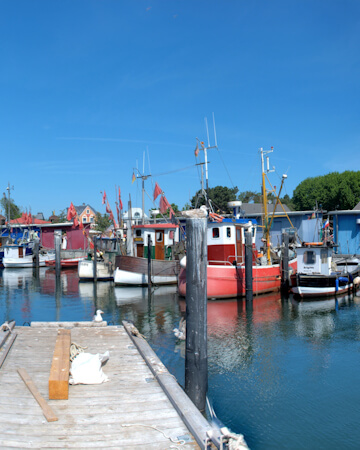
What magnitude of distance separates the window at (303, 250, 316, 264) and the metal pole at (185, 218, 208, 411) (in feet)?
51.4

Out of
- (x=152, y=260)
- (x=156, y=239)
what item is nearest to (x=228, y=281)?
(x=152, y=260)

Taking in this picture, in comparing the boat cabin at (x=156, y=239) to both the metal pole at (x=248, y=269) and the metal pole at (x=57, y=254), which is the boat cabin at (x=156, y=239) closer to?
the metal pole at (x=57, y=254)

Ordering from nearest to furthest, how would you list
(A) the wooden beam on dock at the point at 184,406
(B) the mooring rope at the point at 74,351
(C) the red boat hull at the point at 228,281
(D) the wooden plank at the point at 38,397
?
(A) the wooden beam on dock at the point at 184,406, (D) the wooden plank at the point at 38,397, (B) the mooring rope at the point at 74,351, (C) the red boat hull at the point at 228,281

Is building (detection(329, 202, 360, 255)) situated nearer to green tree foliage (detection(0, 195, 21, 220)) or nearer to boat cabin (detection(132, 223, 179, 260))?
boat cabin (detection(132, 223, 179, 260))

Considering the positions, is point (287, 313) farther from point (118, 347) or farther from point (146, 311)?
point (118, 347)

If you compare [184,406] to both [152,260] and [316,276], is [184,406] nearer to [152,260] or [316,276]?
[316,276]

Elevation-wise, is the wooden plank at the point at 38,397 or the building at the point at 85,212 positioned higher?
the building at the point at 85,212

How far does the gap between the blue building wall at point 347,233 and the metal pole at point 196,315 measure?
3298cm

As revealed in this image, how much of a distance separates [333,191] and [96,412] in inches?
2093

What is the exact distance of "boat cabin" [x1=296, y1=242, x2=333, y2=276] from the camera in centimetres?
2134

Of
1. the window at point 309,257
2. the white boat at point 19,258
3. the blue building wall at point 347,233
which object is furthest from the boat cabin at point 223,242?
the white boat at point 19,258

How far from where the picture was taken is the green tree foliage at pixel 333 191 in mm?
53031

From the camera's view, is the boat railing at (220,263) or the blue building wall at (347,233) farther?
the blue building wall at (347,233)

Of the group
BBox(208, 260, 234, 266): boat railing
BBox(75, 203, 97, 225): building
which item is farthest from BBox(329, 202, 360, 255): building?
BBox(75, 203, 97, 225): building
